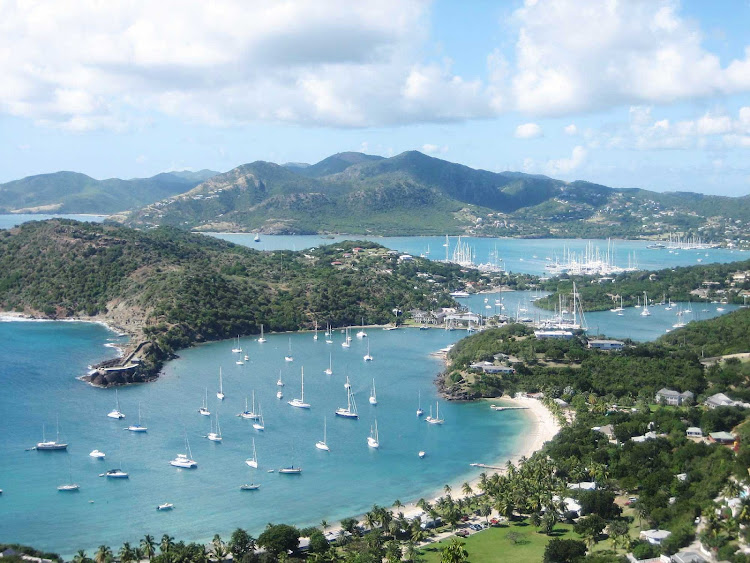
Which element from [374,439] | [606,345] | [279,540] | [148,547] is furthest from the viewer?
[606,345]

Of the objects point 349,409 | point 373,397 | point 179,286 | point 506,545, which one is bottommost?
point 506,545

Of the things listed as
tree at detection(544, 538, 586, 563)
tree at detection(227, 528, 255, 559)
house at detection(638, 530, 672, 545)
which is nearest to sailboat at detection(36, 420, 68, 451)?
tree at detection(227, 528, 255, 559)

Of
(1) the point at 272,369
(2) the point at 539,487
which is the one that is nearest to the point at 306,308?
(1) the point at 272,369

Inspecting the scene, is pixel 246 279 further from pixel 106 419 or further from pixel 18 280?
pixel 106 419

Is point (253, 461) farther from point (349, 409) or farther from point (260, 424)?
point (349, 409)

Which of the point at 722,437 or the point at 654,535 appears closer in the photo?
the point at 654,535

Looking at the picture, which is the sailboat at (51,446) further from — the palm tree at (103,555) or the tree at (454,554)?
the tree at (454,554)

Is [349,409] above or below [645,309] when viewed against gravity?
below

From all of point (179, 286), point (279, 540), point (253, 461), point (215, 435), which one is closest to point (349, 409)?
point (215, 435)

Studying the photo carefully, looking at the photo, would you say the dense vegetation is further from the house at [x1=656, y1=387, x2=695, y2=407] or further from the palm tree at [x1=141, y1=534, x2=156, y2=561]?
the house at [x1=656, y1=387, x2=695, y2=407]
